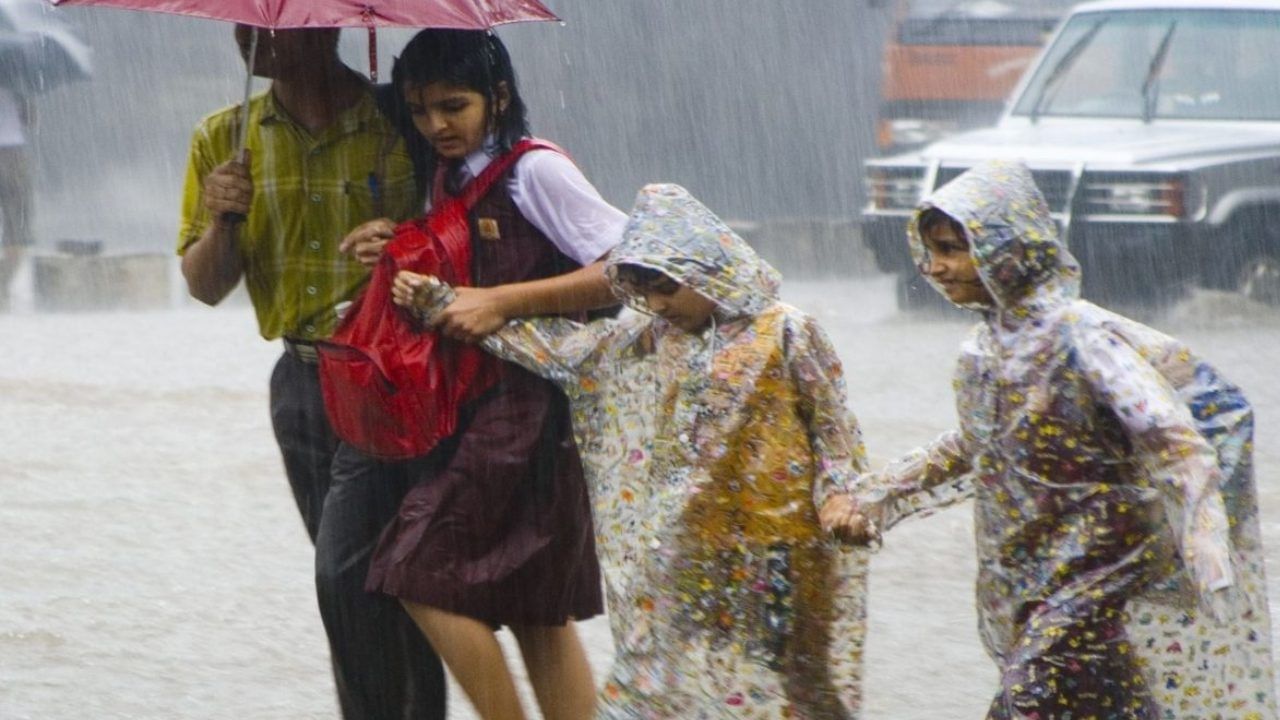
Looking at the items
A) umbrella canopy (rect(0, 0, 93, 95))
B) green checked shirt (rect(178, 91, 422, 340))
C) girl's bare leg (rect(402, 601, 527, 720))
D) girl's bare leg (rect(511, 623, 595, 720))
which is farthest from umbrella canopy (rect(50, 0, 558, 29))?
umbrella canopy (rect(0, 0, 93, 95))

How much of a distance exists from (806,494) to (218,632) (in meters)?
2.54

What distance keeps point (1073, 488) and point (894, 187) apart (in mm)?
9560

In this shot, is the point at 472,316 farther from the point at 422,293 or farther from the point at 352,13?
the point at 352,13

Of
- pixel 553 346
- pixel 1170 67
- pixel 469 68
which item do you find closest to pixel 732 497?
pixel 553 346

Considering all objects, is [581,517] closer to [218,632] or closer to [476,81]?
[476,81]

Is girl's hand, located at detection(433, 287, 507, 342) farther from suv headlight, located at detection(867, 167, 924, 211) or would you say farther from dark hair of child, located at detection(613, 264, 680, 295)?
suv headlight, located at detection(867, 167, 924, 211)

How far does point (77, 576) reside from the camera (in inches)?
258

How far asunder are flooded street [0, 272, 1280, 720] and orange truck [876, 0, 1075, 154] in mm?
3666

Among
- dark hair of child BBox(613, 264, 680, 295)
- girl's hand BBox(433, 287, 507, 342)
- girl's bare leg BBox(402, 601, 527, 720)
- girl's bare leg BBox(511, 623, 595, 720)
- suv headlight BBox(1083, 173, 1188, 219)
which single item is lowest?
suv headlight BBox(1083, 173, 1188, 219)

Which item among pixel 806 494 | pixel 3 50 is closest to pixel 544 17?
pixel 806 494

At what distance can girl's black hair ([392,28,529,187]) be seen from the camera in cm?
391

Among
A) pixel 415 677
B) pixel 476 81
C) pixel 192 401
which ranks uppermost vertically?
pixel 476 81

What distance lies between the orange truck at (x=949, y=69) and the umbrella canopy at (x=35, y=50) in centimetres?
657

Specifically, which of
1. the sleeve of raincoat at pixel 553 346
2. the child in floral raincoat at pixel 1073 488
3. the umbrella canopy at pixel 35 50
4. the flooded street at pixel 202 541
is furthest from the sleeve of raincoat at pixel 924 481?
the umbrella canopy at pixel 35 50
